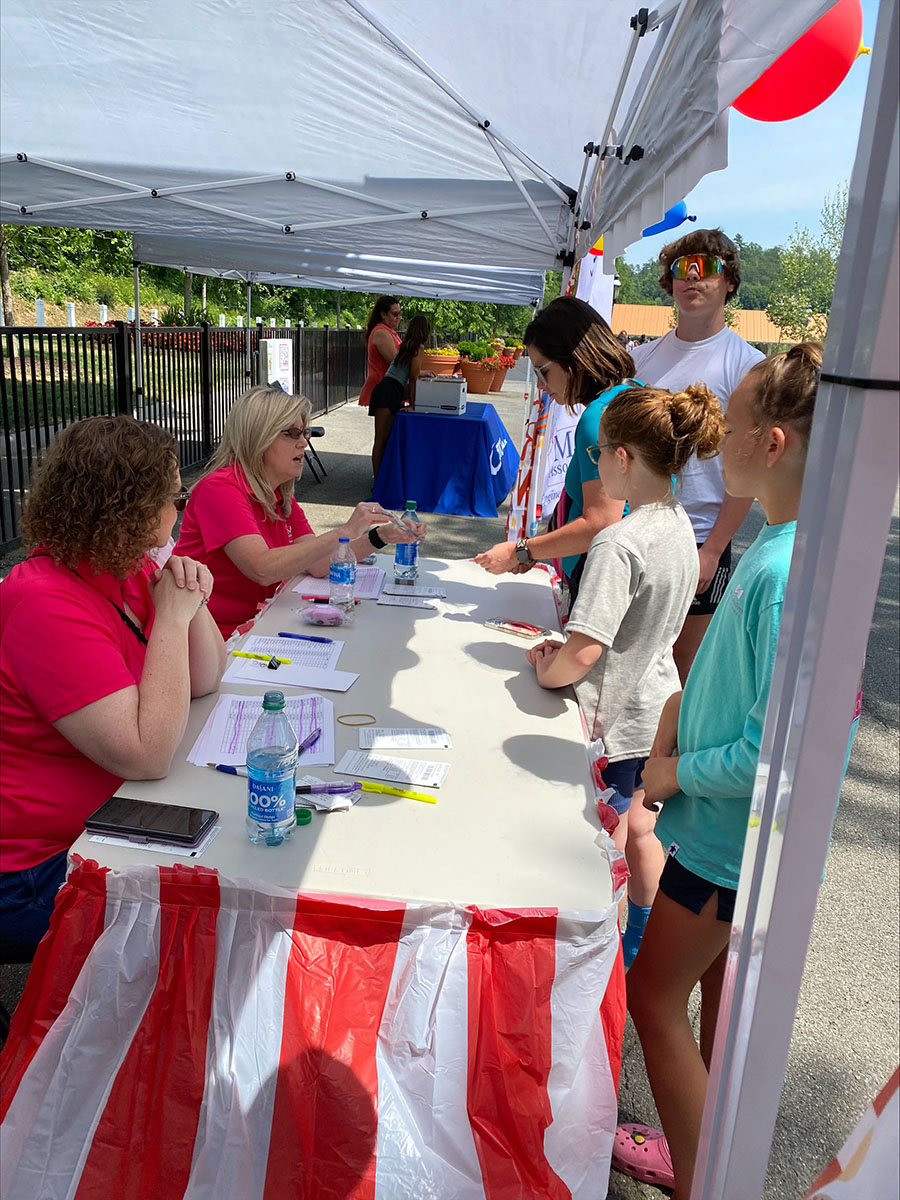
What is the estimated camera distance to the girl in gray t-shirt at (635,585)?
1.99 metres

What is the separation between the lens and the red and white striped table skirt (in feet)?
4.07

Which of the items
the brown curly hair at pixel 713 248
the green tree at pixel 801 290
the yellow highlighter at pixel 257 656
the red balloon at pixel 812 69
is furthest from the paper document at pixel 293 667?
the green tree at pixel 801 290

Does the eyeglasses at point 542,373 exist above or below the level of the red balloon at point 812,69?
below

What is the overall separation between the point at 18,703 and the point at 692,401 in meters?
1.58

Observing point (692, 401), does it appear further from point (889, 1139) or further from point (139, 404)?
point (139, 404)

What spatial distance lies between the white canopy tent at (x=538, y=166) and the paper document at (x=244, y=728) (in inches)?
41.8

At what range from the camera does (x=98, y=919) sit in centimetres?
134

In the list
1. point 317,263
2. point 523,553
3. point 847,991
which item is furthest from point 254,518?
point 317,263

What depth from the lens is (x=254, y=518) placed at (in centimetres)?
289

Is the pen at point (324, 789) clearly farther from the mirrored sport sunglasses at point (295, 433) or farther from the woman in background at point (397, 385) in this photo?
the woman in background at point (397, 385)

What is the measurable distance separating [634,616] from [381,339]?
7.15 meters

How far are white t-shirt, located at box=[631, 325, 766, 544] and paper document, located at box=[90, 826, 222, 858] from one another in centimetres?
225

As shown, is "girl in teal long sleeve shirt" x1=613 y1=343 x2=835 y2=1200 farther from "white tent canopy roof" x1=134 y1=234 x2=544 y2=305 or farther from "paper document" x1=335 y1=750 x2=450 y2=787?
"white tent canopy roof" x1=134 y1=234 x2=544 y2=305

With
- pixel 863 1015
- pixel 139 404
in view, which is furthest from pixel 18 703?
pixel 139 404
